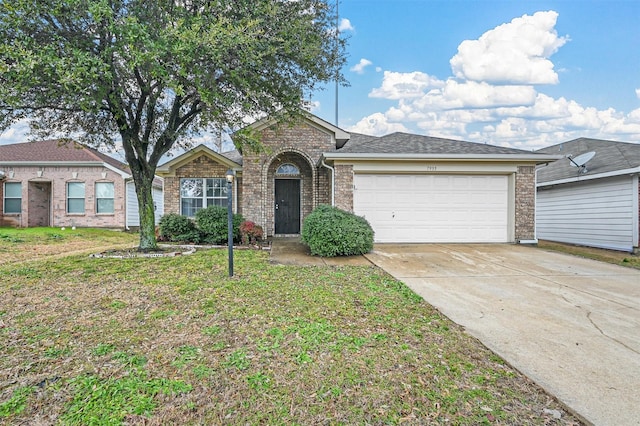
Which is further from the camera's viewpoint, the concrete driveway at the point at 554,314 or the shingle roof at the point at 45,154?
the shingle roof at the point at 45,154

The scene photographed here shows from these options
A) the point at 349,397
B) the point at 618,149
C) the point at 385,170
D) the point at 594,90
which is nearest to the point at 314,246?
the point at 385,170

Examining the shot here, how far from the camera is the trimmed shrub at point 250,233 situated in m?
10.9

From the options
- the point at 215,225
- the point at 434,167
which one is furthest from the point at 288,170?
the point at 434,167

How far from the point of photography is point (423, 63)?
633 inches

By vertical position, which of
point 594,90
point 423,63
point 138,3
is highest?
point 423,63

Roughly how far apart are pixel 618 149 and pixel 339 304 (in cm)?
1311

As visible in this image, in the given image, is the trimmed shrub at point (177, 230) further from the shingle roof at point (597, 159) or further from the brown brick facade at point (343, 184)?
the shingle roof at point (597, 159)

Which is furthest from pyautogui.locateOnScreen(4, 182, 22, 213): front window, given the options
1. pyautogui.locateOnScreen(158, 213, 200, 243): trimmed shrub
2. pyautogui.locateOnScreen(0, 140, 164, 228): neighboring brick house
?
pyautogui.locateOnScreen(158, 213, 200, 243): trimmed shrub

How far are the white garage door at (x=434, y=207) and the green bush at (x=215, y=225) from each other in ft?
13.0

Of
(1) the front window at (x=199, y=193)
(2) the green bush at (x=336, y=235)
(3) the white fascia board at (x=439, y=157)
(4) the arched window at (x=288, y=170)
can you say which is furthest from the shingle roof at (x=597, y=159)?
(1) the front window at (x=199, y=193)

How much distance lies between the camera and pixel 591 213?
1143 centimetres

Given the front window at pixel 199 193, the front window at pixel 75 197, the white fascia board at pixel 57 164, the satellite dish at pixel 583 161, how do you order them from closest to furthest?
the satellite dish at pixel 583 161 → the front window at pixel 199 193 → the white fascia board at pixel 57 164 → the front window at pixel 75 197

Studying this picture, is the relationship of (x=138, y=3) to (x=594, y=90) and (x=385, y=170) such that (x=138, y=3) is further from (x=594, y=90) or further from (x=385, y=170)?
(x=594, y=90)

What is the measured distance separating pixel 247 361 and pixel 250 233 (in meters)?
8.25
